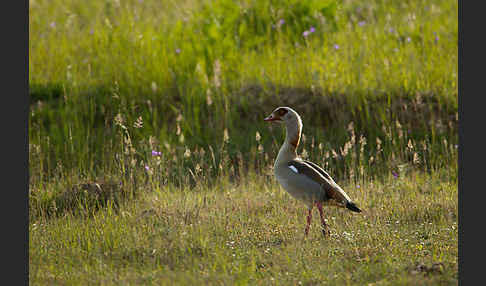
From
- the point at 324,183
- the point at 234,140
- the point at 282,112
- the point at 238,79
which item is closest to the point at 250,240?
the point at 324,183

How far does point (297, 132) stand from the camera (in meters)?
6.66

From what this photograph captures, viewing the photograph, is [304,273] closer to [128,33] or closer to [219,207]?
[219,207]

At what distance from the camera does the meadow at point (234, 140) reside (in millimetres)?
6156

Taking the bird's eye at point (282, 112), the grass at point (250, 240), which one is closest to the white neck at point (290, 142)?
the bird's eye at point (282, 112)

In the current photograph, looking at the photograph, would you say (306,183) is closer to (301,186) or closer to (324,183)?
(301,186)

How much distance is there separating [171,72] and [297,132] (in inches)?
166

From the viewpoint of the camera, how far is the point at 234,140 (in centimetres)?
957

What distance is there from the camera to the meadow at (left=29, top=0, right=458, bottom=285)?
20.2ft


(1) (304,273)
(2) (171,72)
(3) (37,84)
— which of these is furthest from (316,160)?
(3) (37,84)

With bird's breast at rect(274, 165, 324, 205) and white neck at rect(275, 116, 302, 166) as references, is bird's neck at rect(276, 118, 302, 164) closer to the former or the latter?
white neck at rect(275, 116, 302, 166)

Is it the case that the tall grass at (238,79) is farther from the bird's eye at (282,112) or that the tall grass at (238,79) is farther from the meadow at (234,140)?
the bird's eye at (282,112)

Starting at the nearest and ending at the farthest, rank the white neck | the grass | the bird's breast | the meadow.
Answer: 1. the grass
2. the meadow
3. the bird's breast
4. the white neck

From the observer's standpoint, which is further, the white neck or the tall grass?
the tall grass

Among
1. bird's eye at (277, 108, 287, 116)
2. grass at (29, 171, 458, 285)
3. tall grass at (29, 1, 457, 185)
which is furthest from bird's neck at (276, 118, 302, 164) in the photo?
tall grass at (29, 1, 457, 185)
